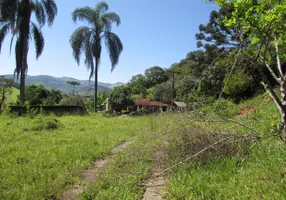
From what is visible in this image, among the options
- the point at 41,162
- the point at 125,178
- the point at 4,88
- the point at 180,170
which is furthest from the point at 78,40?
the point at 180,170

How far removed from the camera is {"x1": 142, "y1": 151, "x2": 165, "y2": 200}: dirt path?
2.44 meters

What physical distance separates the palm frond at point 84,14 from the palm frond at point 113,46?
1618 mm

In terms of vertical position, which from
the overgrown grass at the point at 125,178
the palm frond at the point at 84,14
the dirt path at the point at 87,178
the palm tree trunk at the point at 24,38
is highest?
the palm frond at the point at 84,14

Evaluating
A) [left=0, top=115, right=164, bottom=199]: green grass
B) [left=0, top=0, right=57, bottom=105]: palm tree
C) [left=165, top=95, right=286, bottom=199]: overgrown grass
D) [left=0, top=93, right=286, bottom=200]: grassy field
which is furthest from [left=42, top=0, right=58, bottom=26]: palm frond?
[left=165, top=95, right=286, bottom=199]: overgrown grass

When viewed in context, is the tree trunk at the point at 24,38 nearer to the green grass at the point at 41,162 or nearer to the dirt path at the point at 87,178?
the green grass at the point at 41,162

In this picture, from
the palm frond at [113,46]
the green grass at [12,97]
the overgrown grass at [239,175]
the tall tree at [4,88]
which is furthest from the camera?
the palm frond at [113,46]

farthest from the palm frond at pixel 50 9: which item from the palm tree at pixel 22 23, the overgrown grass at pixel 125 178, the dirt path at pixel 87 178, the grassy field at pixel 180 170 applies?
the overgrown grass at pixel 125 178

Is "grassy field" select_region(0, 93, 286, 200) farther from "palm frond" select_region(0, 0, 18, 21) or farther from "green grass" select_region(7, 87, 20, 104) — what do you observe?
"palm frond" select_region(0, 0, 18, 21)

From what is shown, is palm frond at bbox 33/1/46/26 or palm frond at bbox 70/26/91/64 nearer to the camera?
palm frond at bbox 33/1/46/26

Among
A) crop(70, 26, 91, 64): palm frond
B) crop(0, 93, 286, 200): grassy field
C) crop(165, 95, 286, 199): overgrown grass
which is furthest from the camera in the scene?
crop(70, 26, 91, 64): palm frond

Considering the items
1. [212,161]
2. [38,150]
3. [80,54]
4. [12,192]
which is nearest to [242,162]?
[212,161]

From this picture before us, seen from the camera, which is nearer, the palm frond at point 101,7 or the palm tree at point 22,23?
the palm tree at point 22,23

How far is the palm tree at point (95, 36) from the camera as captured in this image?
17031mm

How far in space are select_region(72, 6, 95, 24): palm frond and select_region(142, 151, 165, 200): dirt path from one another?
16.2 meters
